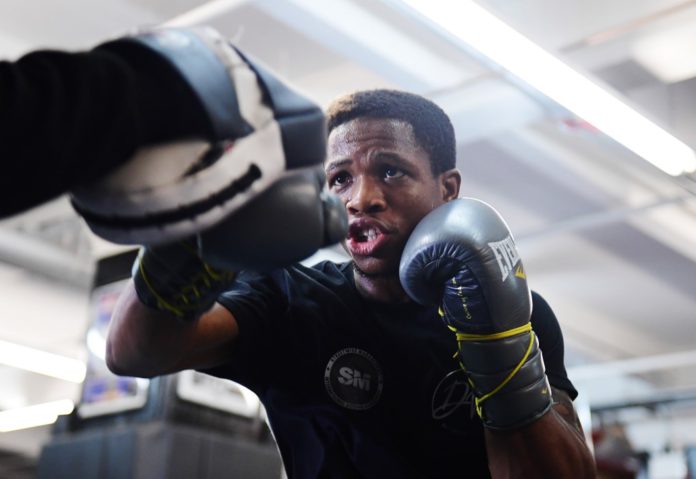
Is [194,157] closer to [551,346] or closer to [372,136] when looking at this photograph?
[372,136]

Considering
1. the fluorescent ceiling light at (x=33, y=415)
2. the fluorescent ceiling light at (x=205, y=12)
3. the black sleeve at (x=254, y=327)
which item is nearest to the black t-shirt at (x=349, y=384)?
the black sleeve at (x=254, y=327)

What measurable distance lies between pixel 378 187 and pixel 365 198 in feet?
0.15

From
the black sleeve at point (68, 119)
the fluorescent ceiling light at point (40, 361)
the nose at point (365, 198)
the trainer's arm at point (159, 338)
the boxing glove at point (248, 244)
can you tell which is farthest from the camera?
the fluorescent ceiling light at point (40, 361)

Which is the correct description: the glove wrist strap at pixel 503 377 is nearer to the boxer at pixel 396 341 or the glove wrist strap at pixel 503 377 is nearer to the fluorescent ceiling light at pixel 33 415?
the boxer at pixel 396 341

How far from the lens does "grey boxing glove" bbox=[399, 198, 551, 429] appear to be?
1.56 m

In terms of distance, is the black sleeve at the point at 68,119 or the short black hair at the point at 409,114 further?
the short black hair at the point at 409,114

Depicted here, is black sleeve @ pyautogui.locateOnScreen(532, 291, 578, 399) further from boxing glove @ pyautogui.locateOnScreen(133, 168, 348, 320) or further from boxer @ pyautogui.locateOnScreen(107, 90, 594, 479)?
boxing glove @ pyautogui.locateOnScreen(133, 168, 348, 320)

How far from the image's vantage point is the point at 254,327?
5.35 feet

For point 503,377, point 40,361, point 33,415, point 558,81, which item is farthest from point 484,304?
point 33,415

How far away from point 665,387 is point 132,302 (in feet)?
27.5

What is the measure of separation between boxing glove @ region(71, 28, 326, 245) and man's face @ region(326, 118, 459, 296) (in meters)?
0.68

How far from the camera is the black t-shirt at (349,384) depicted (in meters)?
1.64

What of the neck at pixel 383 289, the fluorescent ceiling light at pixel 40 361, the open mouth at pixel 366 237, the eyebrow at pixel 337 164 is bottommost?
the fluorescent ceiling light at pixel 40 361

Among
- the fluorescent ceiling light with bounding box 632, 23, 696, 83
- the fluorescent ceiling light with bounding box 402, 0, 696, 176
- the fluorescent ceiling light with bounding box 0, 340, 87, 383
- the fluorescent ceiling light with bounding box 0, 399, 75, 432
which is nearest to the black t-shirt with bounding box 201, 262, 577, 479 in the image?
the fluorescent ceiling light with bounding box 402, 0, 696, 176
